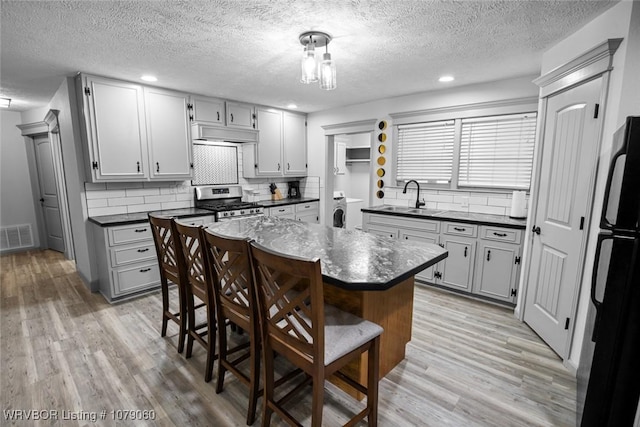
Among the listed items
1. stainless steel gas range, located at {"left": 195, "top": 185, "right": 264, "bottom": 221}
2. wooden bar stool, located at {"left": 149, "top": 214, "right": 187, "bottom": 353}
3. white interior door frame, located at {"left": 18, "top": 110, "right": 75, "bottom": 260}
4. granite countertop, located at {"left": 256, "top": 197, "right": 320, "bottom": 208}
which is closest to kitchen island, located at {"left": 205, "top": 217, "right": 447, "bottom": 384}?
wooden bar stool, located at {"left": 149, "top": 214, "right": 187, "bottom": 353}

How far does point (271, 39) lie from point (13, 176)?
212 inches

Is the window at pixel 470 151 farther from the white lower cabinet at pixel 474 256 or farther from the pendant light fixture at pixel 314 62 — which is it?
the pendant light fixture at pixel 314 62

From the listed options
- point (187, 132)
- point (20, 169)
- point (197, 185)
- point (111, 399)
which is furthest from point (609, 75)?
point (20, 169)

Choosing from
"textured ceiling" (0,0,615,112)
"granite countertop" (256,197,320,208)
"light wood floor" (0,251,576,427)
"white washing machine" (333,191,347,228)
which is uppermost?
"textured ceiling" (0,0,615,112)

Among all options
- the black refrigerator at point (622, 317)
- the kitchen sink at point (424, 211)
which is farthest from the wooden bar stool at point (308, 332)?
the kitchen sink at point (424, 211)

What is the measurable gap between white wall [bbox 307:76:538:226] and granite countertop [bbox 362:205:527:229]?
309 millimetres

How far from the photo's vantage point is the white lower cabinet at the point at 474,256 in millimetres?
3006

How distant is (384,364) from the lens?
79.1 inches

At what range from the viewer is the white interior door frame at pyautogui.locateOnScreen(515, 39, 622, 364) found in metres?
1.87

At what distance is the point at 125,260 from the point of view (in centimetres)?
322

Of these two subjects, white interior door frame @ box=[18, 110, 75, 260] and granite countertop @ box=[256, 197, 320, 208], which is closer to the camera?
white interior door frame @ box=[18, 110, 75, 260]

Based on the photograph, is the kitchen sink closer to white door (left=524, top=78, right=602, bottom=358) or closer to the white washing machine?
white door (left=524, top=78, right=602, bottom=358)

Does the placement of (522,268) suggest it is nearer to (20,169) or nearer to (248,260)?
(248,260)

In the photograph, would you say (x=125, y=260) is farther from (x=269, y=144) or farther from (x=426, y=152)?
(x=426, y=152)
